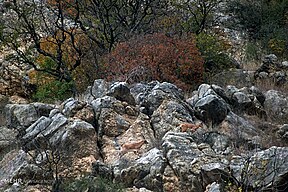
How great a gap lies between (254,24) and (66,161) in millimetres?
18752

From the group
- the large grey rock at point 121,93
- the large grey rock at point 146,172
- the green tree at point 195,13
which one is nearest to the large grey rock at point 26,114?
the large grey rock at point 121,93

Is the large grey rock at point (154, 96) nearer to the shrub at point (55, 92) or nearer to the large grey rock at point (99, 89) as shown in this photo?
the large grey rock at point (99, 89)

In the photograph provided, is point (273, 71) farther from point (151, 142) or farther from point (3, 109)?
point (3, 109)

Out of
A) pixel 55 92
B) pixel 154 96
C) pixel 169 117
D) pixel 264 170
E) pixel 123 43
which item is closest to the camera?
pixel 264 170

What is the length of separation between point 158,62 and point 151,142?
522 cm

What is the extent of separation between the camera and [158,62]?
1377 cm

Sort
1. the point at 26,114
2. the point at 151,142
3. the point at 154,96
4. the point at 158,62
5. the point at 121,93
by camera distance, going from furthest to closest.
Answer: the point at 158,62, the point at 26,114, the point at 121,93, the point at 154,96, the point at 151,142

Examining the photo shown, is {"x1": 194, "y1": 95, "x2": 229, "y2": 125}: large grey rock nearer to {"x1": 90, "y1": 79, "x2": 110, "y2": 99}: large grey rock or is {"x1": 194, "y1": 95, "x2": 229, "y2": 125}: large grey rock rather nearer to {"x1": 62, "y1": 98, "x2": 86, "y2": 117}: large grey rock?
{"x1": 62, "y1": 98, "x2": 86, "y2": 117}: large grey rock

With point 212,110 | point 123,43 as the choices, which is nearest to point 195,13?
point 123,43

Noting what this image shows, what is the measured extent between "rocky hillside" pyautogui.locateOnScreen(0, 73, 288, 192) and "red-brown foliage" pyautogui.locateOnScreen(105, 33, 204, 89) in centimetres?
185

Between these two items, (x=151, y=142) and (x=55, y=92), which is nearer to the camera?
(x=151, y=142)

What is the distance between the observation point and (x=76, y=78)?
51.2 feet

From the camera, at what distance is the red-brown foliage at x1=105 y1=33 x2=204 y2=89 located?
13.3m

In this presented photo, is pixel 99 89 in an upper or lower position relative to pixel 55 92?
upper
